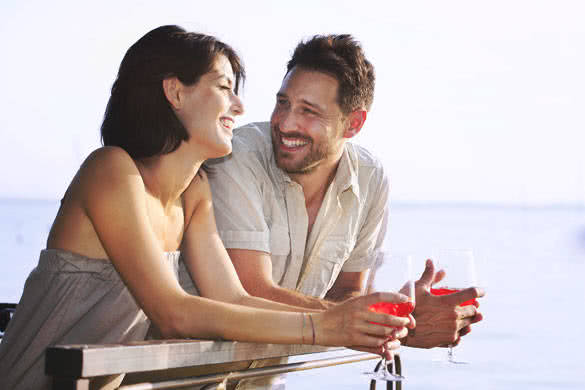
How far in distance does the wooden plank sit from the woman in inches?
5.2

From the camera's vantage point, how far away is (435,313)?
2291 millimetres

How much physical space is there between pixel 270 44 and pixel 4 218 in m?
13.3

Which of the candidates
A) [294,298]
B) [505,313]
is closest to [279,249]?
[294,298]

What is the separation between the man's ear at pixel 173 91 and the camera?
7.51 feet

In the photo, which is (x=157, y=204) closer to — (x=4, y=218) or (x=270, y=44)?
(x=270, y=44)

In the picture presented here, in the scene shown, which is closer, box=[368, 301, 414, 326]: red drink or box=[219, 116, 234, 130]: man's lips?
box=[368, 301, 414, 326]: red drink

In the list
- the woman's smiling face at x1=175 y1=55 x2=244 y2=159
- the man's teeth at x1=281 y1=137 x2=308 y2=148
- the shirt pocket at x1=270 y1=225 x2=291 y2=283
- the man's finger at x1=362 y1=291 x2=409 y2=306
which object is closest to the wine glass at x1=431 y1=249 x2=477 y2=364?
the man's finger at x1=362 y1=291 x2=409 y2=306

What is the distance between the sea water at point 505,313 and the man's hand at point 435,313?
3.8 inches

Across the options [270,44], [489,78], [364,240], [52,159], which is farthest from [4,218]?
[364,240]

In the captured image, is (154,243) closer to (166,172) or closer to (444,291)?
(166,172)

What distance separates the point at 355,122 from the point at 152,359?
2300 mm

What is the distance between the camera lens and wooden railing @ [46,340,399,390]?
120 cm

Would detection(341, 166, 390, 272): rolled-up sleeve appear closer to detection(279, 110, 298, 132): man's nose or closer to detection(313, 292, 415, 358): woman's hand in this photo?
detection(279, 110, 298, 132): man's nose

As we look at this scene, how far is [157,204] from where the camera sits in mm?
2289
